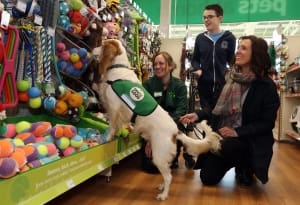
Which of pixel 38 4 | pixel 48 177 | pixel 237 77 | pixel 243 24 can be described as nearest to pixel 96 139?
pixel 48 177

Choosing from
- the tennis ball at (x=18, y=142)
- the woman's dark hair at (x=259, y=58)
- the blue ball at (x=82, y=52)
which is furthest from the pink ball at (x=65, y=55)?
the woman's dark hair at (x=259, y=58)

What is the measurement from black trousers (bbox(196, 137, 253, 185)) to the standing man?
2.61ft

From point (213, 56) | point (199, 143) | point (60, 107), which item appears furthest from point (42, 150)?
point (213, 56)

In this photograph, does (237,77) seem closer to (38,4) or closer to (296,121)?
(38,4)

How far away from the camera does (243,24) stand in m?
7.31

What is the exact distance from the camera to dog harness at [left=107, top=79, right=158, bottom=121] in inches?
100

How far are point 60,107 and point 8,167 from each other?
98 cm

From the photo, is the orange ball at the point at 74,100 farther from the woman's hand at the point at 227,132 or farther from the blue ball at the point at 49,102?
the woman's hand at the point at 227,132

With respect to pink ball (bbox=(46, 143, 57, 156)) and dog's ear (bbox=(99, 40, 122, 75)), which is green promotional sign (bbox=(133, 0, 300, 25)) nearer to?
dog's ear (bbox=(99, 40, 122, 75))

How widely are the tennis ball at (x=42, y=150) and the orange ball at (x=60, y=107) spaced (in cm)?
52

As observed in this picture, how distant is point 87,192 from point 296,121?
4.10 meters

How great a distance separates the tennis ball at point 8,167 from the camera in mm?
1416

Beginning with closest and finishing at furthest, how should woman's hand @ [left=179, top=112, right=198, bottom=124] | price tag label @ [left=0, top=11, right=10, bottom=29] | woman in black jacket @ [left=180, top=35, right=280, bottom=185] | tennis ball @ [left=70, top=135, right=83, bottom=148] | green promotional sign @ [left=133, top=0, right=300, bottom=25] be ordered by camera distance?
price tag label @ [left=0, top=11, right=10, bottom=29], tennis ball @ [left=70, top=135, right=83, bottom=148], woman in black jacket @ [left=180, top=35, right=280, bottom=185], woman's hand @ [left=179, top=112, right=198, bottom=124], green promotional sign @ [left=133, top=0, right=300, bottom=25]

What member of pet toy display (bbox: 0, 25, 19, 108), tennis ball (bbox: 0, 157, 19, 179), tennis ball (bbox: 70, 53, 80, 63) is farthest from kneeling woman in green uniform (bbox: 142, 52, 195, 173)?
tennis ball (bbox: 0, 157, 19, 179)
